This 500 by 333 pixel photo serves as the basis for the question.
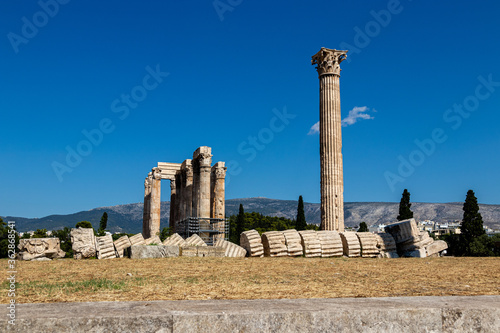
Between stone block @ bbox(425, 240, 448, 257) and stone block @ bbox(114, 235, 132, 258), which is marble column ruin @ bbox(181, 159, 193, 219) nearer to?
stone block @ bbox(114, 235, 132, 258)

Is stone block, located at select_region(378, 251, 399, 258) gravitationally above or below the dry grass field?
below

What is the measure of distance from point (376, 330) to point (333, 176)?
22.7 m

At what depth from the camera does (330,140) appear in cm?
2608

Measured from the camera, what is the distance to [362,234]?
20.5 meters

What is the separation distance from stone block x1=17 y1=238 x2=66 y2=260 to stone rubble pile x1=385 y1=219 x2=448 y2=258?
15.8 metres

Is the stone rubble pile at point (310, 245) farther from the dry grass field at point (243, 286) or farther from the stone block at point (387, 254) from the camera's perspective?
the dry grass field at point (243, 286)

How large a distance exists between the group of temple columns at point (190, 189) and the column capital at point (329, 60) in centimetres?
966

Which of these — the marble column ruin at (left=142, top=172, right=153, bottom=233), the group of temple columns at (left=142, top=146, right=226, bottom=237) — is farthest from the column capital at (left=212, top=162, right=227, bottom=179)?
the marble column ruin at (left=142, top=172, right=153, bottom=233)

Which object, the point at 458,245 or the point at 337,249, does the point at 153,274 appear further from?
the point at 458,245

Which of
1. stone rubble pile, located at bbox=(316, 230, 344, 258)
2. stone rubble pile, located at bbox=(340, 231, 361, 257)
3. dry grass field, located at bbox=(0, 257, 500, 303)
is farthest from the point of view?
stone rubble pile, located at bbox=(340, 231, 361, 257)

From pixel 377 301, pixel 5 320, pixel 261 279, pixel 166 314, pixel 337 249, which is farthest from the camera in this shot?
pixel 337 249

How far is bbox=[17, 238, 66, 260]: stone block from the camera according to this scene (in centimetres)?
1831

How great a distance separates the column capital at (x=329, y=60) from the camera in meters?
26.5

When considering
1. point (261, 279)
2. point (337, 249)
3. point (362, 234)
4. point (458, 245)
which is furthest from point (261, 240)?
point (458, 245)
